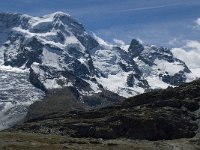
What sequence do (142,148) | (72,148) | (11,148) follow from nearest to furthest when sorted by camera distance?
(11,148) < (72,148) < (142,148)

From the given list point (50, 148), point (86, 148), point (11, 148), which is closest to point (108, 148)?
point (86, 148)

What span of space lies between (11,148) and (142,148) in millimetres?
45165

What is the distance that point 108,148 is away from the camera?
166250 millimetres

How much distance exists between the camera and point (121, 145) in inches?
6964

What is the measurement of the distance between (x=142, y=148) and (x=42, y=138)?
32.8 m

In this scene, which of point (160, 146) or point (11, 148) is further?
point (160, 146)

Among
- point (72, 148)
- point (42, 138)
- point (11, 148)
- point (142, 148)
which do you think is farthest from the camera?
point (42, 138)

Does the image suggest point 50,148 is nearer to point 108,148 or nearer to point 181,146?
point 108,148

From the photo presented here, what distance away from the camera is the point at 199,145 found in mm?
190000

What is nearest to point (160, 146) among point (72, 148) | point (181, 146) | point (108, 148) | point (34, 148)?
point (181, 146)

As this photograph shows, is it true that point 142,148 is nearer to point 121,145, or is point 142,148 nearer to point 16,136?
point 121,145

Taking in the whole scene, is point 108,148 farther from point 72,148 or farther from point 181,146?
point 181,146

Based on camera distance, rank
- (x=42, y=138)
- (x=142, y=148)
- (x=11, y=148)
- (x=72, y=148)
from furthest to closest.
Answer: (x=42, y=138) → (x=142, y=148) → (x=72, y=148) → (x=11, y=148)

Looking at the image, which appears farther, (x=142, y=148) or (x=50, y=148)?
(x=142, y=148)
